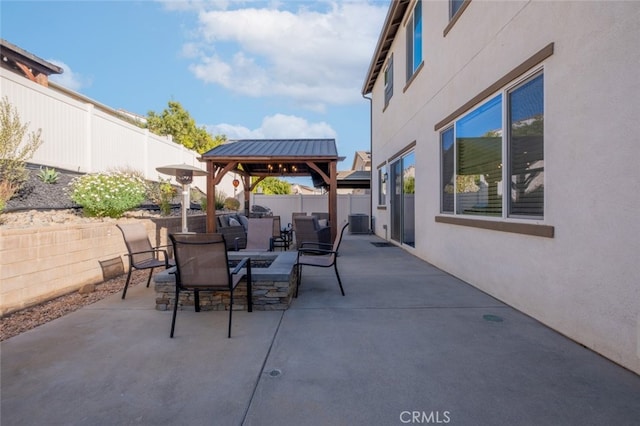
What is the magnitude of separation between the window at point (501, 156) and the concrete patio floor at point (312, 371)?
140 centimetres

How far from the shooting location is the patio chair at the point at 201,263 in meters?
3.09

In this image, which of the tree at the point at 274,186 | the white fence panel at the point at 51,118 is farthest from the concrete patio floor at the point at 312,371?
the tree at the point at 274,186

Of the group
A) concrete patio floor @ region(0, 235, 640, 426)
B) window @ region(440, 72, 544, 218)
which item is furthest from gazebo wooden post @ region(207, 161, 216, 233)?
window @ region(440, 72, 544, 218)

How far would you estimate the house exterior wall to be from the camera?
2.35m

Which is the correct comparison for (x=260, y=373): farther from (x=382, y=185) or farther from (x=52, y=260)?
(x=382, y=185)

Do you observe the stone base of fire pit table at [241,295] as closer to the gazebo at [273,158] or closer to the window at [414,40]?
the gazebo at [273,158]

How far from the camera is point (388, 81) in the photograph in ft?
33.6

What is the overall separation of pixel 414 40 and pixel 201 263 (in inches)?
293

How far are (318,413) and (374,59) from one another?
36.6 feet

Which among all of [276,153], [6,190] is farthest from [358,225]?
[6,190]

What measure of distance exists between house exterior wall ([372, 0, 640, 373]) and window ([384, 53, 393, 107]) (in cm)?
518

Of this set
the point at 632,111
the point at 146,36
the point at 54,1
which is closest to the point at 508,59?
the point at 632,111

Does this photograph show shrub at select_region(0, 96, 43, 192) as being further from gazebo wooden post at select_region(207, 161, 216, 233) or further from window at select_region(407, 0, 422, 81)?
window at select_region(407, 0, 422, 81)

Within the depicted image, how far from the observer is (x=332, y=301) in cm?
404
